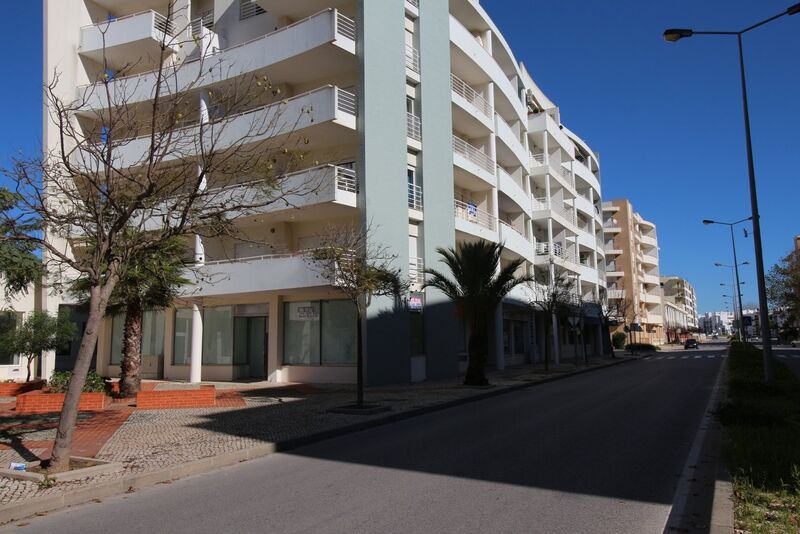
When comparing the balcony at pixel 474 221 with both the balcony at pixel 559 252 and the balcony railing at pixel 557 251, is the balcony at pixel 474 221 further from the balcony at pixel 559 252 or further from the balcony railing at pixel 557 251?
the balcony railing at pixel 557 251

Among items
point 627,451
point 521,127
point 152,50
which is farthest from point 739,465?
point 521,127

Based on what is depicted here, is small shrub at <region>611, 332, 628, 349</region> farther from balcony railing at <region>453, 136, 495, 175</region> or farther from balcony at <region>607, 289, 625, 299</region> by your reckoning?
balcony railing at <region>453, 136, 495, 175</region>

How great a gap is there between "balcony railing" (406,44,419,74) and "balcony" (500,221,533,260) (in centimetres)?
986

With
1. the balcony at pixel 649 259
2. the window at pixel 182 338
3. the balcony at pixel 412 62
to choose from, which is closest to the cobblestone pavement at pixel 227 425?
the window at pixel 182 338

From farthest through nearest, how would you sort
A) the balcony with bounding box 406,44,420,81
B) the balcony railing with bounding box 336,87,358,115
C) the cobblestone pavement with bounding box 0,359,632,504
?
the balcony with bounding box 406,44,420,81, the balcony railing with bounding box 336,87,358,115, the cobblestone pavement with bounding box 0,359,632,504

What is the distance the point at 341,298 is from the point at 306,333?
2.34 metres

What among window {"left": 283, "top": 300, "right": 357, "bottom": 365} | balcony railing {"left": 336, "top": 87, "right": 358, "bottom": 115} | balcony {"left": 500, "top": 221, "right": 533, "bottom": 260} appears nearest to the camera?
balcony railing {"left": 336, "top": 87, "right": 358, "bottom": 115}

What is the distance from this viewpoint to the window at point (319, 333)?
77.3 ft

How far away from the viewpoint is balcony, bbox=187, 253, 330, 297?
71.0 feet

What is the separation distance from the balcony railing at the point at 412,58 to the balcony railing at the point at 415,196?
4953 mm

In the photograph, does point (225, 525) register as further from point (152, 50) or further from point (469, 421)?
point (152, 50)

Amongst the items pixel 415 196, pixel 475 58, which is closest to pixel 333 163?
pixel 415 196

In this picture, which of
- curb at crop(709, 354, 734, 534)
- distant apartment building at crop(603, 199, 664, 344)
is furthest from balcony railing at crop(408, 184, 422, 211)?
distant apartment building at crop(603, 199, 664, 344)

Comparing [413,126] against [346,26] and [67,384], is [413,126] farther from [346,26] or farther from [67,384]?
[67,384]
